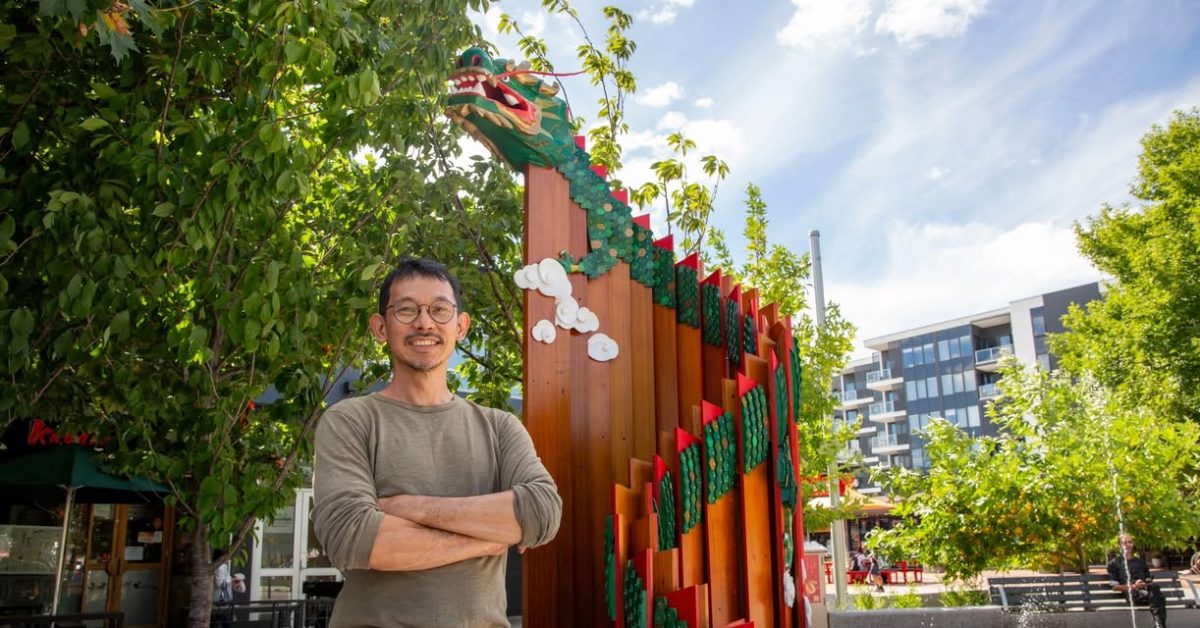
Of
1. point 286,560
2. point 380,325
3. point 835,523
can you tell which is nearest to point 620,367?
point 380,325

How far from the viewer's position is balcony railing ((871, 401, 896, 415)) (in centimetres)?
6331

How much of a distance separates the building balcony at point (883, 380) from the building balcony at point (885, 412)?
1.12 metres

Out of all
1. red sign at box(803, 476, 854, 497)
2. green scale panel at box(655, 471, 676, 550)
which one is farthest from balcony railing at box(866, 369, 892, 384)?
green scale panel at box(655, 471, 676, 550)

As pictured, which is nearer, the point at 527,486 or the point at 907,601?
the point at 527,486

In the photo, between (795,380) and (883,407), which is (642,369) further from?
(883,407)

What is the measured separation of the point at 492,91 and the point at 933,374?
5912 centimetres

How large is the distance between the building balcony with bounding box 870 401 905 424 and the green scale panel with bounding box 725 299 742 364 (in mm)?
60995

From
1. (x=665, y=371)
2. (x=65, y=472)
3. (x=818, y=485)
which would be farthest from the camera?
(x=818, y=485)

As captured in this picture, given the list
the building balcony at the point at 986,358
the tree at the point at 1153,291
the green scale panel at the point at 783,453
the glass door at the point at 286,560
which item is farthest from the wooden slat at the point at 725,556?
the building balcony at the point at 986,358

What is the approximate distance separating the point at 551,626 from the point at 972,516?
347 inches

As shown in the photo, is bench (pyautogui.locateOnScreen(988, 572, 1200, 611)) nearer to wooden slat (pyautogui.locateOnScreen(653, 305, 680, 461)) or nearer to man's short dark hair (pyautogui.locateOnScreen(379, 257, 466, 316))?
wooden slat (pyautogui.locateOnScreen(653, 305, 680, 461))

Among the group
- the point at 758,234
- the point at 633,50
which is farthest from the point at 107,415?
the point at 758,234

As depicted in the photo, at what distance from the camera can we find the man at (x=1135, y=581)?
423 inches

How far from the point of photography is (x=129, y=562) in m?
11.6
